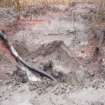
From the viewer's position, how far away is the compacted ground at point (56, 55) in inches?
241

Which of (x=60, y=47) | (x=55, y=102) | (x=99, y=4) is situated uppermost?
(x=99, y=4)

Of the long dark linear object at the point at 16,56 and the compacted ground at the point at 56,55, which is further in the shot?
the long dark linear object at the point at 16,56

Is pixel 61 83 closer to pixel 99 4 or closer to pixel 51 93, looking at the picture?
pixel 51 93

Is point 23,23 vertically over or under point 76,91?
over

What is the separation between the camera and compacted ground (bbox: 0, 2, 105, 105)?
20.1 ft

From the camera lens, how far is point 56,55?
7.31 metres

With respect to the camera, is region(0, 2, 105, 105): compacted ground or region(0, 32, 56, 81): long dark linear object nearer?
region(0, 2, 105, 105): compacted ground

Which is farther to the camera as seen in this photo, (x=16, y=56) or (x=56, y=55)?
(x=56, y=55)

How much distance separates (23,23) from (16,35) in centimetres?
38

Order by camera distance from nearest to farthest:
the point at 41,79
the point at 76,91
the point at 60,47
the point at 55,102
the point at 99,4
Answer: the point at 55,102
the point at 76,91
the point at 41,79
the point at 60,47
the point at 99,4

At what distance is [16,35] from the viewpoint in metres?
7.50

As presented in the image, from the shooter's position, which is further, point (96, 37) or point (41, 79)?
point (96, 37)

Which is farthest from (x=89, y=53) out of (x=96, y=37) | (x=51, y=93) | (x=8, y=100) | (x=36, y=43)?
(x=8, y=100)

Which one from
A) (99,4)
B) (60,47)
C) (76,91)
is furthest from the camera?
(99,4)
